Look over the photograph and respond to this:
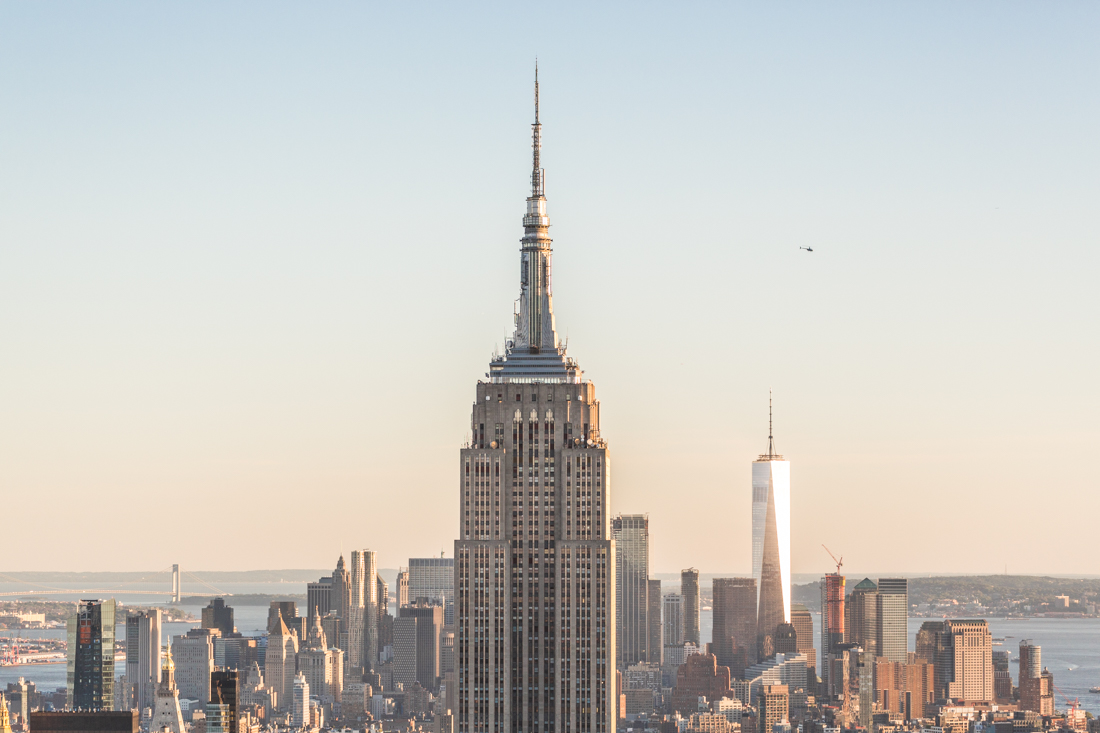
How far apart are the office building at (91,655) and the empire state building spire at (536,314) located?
9347 centimetres

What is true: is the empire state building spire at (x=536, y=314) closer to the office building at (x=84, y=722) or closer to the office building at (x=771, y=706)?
the office building at (x=84, y=722)

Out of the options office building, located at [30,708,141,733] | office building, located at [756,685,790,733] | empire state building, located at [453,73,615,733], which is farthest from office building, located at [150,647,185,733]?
empire state building, located at [453,73,615,733]

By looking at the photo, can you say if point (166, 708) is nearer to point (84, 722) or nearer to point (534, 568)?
point (84, 722)

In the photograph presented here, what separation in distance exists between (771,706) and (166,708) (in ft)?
186

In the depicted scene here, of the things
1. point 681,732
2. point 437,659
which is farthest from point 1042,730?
point 437,659

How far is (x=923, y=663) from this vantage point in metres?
197

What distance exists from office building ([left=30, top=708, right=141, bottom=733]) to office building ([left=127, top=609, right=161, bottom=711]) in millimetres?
20355

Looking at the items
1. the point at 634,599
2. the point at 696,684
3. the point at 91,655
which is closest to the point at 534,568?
the point at 91,655

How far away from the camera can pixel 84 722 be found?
4916 inches

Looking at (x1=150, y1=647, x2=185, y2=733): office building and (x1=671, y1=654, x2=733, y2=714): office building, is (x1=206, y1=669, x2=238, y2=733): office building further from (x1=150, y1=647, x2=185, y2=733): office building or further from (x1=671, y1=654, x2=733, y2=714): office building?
(x1=671, y1=654, x2=733, y2=714): office building

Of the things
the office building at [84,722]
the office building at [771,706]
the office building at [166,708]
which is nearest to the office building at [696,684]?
the office building at [771,706]

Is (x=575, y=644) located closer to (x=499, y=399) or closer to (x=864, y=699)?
(x=499, y=399)

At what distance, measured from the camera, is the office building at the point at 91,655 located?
15681 centimetres

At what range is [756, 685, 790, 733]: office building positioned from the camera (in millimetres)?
171125
